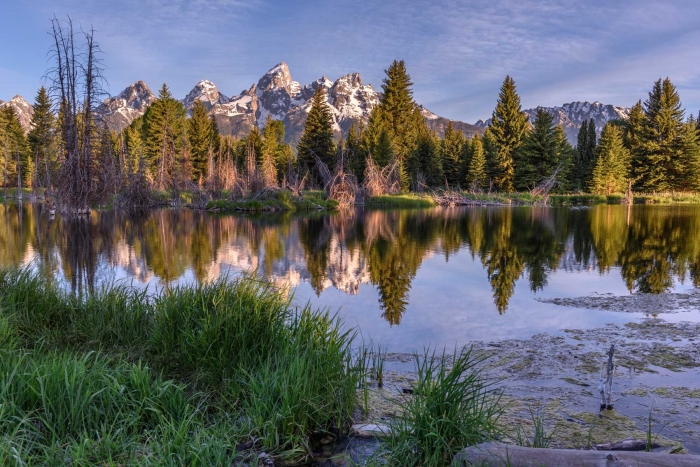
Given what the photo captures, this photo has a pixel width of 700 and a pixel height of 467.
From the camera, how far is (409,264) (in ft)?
47.6

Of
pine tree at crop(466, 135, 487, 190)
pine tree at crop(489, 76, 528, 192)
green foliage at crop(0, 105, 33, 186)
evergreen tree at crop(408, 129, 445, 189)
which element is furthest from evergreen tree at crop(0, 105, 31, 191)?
pine tree at crop(489, 76, 528, 192)

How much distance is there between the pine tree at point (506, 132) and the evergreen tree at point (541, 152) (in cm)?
Answer: 283

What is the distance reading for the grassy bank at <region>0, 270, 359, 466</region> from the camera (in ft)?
10.5

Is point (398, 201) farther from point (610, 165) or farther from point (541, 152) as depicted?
point (610, 165)

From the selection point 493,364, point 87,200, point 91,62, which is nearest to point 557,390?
point 493,364

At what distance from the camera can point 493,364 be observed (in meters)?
6.02

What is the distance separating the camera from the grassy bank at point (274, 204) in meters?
38.2

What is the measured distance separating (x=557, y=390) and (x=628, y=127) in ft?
234

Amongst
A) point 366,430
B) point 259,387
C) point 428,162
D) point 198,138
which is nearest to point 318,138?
point 428,162

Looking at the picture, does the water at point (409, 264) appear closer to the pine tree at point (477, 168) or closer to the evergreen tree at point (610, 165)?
the pine tree at point (477, 168)

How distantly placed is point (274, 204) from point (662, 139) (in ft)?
151

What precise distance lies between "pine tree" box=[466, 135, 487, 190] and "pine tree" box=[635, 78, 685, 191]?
18.1 metres

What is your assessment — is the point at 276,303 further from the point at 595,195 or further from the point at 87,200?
the point at 595,195

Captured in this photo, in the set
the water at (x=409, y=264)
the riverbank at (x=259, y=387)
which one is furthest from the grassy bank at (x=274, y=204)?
the riverbank at (x=259, y=387)
